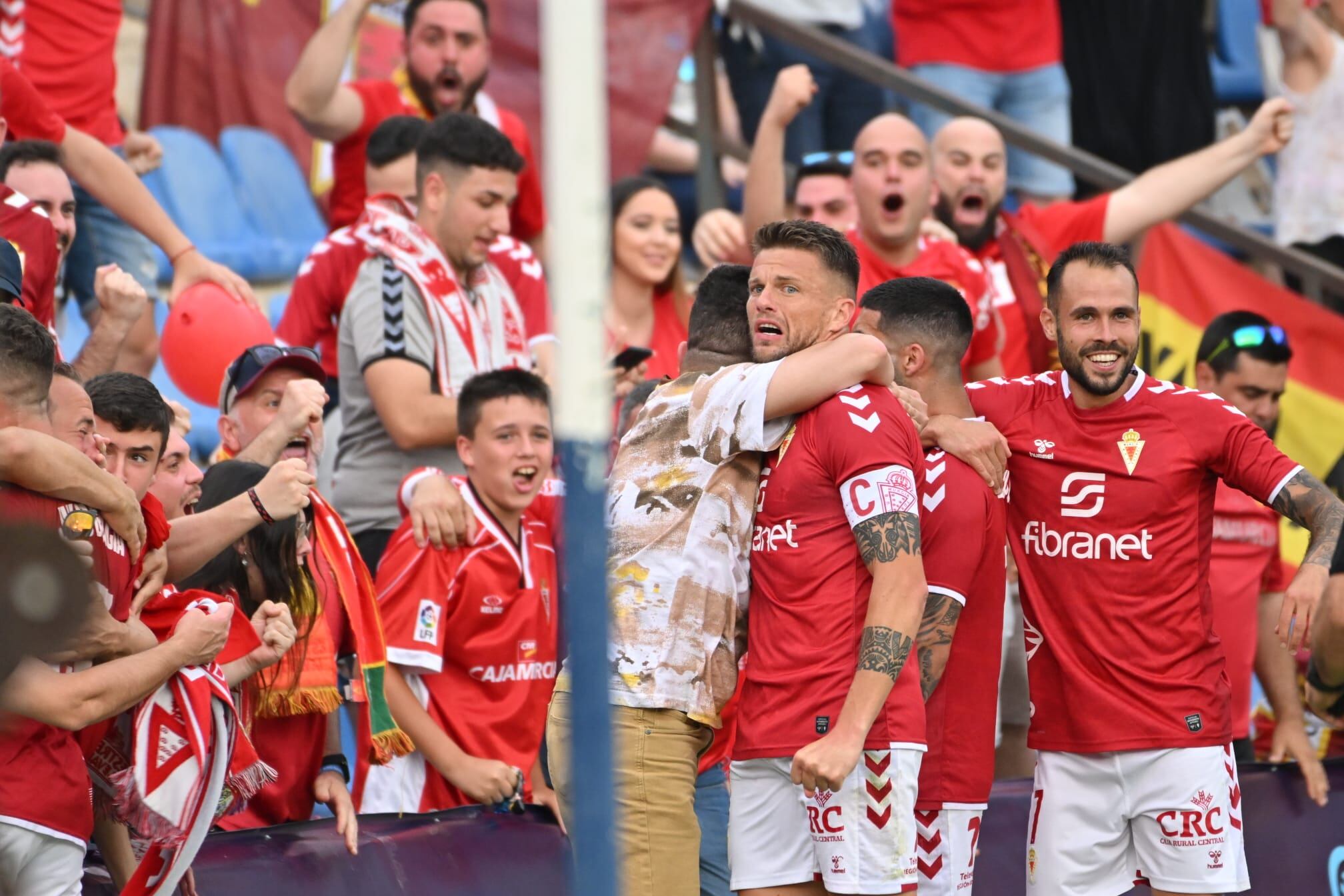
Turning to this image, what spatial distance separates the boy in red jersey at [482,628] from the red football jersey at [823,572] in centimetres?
140

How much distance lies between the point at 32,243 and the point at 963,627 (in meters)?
3.02

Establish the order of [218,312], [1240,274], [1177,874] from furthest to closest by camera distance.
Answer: [1240,274], [218,312], [1177,874]

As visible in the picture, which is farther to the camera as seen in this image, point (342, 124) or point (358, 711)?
point (342, 124)

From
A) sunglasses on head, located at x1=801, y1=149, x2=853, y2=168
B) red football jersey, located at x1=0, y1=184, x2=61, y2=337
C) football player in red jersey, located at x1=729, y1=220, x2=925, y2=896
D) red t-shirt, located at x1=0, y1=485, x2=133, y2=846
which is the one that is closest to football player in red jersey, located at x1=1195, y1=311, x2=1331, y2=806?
sunglasses on head, located at x1=801, y1=149, x2=853, y2=168

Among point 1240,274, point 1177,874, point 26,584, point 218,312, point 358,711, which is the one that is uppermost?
point 1240,274

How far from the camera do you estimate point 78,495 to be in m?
4.30

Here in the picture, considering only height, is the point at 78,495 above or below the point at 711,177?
below

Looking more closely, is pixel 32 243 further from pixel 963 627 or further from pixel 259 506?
pixel 963 627

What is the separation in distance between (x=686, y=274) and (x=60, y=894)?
5893 millimetres

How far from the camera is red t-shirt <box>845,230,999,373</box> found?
699cm

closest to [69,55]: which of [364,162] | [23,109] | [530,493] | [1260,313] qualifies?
[23,109]

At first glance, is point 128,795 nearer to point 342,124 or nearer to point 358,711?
point 358,711

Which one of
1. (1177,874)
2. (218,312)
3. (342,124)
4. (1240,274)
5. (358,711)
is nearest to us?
(1177,874)

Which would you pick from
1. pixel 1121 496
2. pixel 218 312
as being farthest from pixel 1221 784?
pixel 218 312
